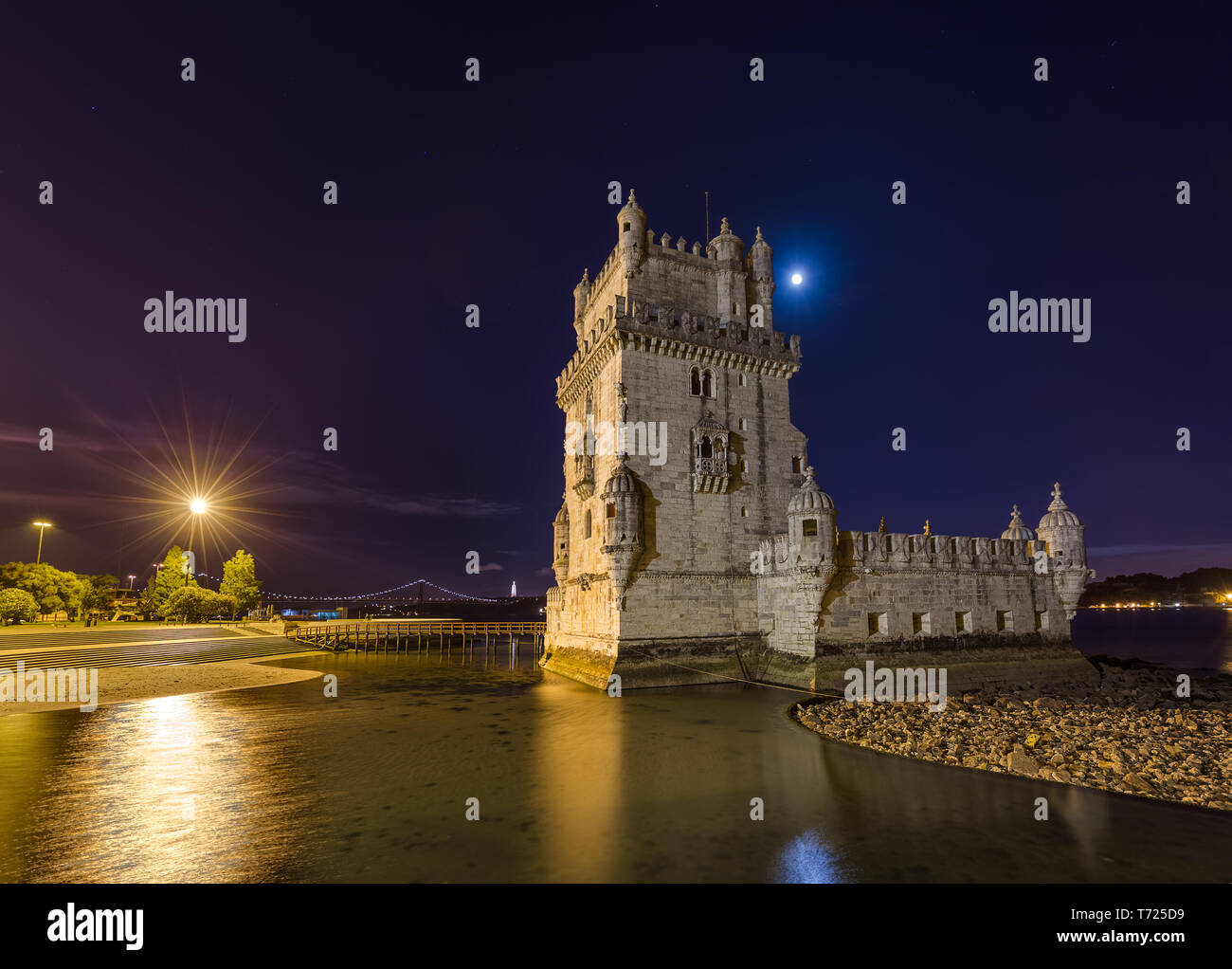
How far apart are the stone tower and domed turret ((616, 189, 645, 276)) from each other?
7 cm

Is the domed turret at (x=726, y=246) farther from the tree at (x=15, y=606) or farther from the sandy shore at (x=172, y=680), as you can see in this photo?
the tree at (x=15, y=606)

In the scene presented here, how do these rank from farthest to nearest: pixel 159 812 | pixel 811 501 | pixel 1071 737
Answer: pixel 811 501 → pixel 1071 737 → pixel 159 812

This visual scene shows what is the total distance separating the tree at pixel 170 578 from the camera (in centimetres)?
5900

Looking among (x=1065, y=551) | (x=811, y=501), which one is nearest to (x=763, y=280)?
(x=811, y=501)

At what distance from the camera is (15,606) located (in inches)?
1714

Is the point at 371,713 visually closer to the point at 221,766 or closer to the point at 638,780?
the point at 221,766

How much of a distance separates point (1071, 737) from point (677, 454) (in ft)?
59.6

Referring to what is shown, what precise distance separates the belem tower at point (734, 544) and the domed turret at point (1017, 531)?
0.12 meters

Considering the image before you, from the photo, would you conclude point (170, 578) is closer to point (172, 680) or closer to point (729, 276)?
point (172, 680)

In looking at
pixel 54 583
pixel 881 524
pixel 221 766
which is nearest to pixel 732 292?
pixel 881 524

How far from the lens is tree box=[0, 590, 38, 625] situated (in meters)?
43.3

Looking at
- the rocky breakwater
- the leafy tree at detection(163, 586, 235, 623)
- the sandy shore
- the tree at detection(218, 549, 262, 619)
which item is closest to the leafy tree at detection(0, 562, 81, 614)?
the leafy tree at detection(163, 586, 235, 623)

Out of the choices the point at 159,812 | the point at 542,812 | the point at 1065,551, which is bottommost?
the point at 542,812

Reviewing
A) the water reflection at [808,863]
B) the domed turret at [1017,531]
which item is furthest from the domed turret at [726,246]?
the water reflection at [808,863]
